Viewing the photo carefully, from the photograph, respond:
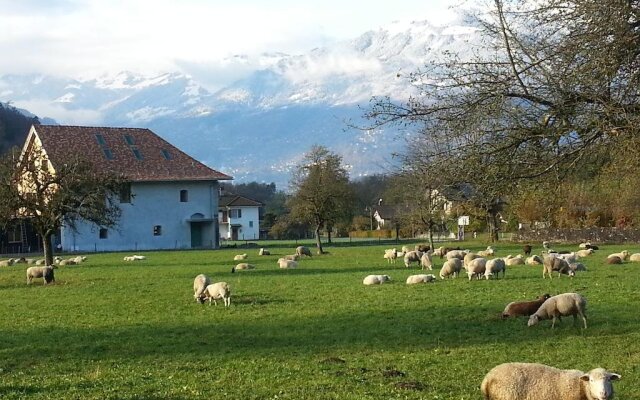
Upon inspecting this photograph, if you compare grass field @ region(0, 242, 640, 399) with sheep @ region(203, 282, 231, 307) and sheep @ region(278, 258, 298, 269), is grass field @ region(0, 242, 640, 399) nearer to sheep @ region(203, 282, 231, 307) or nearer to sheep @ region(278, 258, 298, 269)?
sheep @ region(203, 282, 231, 307)

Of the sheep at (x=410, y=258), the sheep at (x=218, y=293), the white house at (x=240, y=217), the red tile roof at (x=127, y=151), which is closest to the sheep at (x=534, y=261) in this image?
the sheep at (x=410, y=258)

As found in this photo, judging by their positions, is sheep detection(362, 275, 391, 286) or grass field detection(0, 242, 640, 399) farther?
sheep detection(362, 275, 391, 286)

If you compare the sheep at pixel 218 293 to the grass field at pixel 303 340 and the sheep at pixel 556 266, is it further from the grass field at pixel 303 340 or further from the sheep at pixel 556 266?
the sheep at pixel 556 266

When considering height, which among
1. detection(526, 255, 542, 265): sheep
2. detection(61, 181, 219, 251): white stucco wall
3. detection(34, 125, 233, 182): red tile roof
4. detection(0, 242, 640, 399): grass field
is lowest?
detection(0, 242, 640, 399): grass field

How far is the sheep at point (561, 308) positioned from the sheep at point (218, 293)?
29.9ft

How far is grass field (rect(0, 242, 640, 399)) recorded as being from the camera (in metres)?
11.8

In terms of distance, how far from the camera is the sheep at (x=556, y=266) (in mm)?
28562

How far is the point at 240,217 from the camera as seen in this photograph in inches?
4889

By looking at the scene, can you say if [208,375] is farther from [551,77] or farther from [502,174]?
[551,77]

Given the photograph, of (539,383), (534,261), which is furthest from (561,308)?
(534,261)

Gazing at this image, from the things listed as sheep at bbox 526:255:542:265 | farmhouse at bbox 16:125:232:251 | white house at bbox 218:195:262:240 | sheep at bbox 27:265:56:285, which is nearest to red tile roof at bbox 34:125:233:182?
farmhouse at bbox 16:125:232:251

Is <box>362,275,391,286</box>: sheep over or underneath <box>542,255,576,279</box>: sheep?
underneath

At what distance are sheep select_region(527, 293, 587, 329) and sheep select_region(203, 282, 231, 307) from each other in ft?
29.9

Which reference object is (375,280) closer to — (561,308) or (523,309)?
(523,309)
